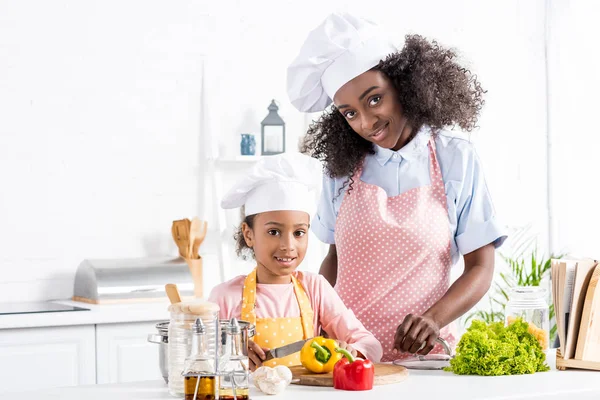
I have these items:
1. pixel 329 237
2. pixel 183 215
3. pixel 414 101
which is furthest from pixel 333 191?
pixel 183 215

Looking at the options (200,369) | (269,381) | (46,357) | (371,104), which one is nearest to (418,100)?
(371,104)

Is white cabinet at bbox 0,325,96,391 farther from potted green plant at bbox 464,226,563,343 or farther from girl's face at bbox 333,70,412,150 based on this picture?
potted green plant at bbox 464,226,563,343

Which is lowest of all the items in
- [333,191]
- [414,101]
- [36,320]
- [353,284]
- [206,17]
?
[36,320]

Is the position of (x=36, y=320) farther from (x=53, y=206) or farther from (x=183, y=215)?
(x=183, y=215)

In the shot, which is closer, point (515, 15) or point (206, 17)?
point (206, 17)

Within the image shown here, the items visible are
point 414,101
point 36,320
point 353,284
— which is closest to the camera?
point 414,101

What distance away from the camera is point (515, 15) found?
5.15 metres

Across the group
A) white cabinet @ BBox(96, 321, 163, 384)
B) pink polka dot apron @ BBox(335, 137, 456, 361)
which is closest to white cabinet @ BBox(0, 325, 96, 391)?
white cabinet @ BBox(96, 321, 163, 384)

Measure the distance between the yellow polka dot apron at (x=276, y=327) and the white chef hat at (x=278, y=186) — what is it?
0.19m

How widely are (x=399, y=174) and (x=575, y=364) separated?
0.66m

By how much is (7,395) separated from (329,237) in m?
1.09

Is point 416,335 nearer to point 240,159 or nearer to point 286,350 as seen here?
point 286,350

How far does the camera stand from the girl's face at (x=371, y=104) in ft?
7.29

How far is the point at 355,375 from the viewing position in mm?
1822
